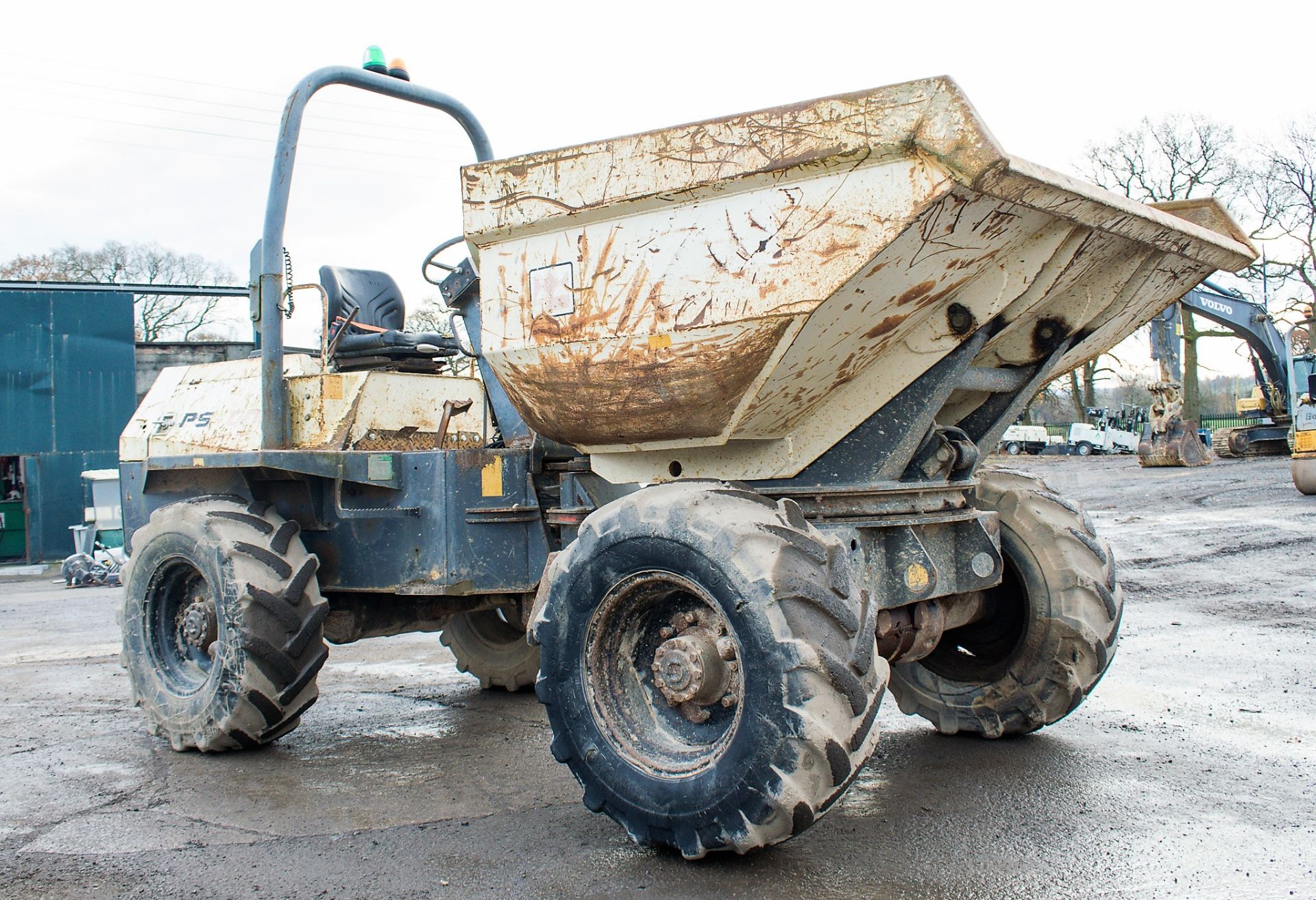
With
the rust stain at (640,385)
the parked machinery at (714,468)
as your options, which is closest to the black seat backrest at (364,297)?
the parked machinery at (714,468)

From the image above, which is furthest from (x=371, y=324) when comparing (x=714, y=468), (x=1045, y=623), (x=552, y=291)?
(x=1045, y=623)

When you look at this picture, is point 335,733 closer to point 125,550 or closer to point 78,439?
point 125,550

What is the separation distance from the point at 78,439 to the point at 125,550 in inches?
595

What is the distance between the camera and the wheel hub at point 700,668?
3.09 meters

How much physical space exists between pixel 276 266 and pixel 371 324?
2.12 ft

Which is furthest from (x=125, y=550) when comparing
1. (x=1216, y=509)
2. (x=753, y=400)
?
(x=1216, y=509)

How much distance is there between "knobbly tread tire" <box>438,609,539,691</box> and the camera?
18.7 ft

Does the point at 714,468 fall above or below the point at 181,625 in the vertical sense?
above

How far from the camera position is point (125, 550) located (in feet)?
19.1

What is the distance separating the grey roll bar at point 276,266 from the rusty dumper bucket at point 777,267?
5.39 feet

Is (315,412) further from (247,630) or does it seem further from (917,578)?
(917,578)

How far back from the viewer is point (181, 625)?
16.4 ft

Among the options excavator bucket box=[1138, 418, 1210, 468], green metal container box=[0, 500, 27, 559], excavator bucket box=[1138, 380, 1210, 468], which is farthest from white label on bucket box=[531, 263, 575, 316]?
excavator bucket box=[1138, 418, 1210, 468]

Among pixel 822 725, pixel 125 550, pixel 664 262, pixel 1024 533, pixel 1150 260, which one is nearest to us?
pixel 822 725
